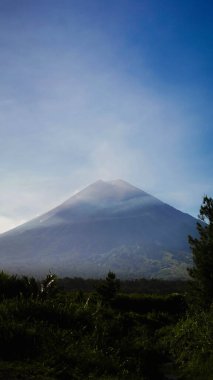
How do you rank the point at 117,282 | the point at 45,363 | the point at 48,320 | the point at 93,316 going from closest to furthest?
the point at 45,363 → the point at 48,320 → the point at 93,316 → the point at 117,282

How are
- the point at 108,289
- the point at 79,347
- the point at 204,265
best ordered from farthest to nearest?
1. the point at 108,289
2. the point at 204,265
3. the point at 79,347

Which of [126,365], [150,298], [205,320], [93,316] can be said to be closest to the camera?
[126,365]

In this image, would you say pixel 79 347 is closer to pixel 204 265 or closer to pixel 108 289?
pixel 204 265

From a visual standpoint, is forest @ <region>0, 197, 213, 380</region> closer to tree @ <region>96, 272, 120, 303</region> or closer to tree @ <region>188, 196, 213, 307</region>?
tree @ <region>188, 196, 213, 307</region>

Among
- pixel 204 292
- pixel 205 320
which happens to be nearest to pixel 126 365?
pixel 205 320

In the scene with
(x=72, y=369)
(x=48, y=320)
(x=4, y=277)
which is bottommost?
(x=72, y=369)

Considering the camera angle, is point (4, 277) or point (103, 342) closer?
point (103, 342)

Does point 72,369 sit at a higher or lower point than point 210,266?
lower

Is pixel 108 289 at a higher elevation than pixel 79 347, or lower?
higher

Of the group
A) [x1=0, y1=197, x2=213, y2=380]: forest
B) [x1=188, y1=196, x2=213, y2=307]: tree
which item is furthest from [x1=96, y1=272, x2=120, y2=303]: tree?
[x1=0, y1=197, x2=213, y2=380]: forest

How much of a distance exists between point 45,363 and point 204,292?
1711cm

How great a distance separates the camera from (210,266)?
78.9 ft

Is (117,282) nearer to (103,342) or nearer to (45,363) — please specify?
(103,342)

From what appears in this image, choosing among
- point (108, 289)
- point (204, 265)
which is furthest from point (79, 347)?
point (108, 289)
